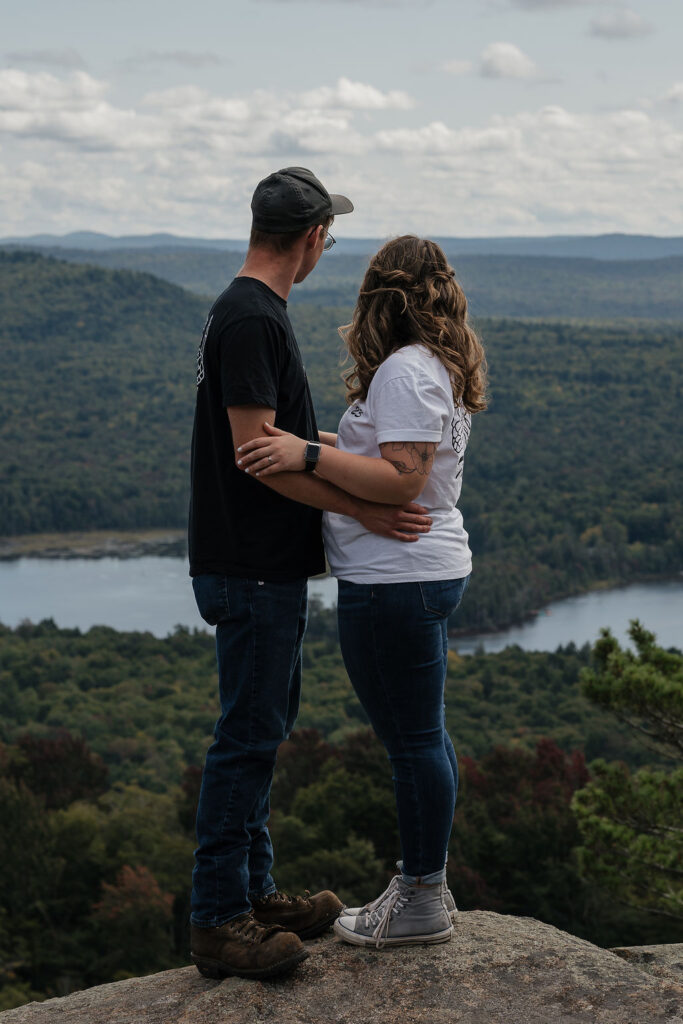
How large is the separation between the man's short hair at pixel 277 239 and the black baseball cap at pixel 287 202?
15mm

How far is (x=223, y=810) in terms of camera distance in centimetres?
297

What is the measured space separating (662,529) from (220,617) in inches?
3495

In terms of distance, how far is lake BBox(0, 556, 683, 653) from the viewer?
65250 mm

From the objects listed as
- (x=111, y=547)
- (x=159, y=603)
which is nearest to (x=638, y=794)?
(x=159, y=603)

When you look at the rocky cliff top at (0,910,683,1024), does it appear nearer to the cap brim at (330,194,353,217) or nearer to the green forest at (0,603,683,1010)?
the cap brim at (330,194,353,217)

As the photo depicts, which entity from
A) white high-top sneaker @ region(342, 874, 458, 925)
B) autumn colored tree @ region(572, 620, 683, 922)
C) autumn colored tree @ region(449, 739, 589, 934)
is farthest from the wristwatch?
autumn colored tree @ region(449, 739, 589, 934)

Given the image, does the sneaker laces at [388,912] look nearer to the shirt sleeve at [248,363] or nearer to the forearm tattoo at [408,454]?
the forearm tattoo at [408,454]

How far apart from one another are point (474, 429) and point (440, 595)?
4909 inches

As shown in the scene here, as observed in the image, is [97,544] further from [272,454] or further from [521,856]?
[272,454]

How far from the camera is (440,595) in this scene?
2.89 m

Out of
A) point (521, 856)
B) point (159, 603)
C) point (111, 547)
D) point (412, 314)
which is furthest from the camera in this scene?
point (111, 547)

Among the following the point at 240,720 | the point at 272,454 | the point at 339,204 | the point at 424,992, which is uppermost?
the point at 339,204

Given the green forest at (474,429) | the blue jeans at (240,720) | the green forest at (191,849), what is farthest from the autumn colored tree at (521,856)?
the green forest at (474,429)

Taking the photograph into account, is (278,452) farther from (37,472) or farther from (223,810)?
(37,472)
